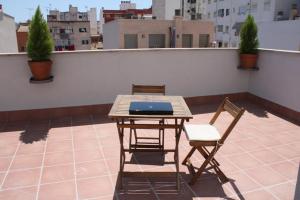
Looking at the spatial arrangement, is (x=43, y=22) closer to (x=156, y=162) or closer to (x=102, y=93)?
(x=102, y=93)

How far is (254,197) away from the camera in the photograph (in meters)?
3.07

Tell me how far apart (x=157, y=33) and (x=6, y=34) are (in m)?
19.7

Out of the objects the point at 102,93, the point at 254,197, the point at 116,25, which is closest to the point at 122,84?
the point at 102,93

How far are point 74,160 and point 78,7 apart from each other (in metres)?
66.6

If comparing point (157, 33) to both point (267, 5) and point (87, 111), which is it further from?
point (87, 111)

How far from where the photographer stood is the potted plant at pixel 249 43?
21.1 ft

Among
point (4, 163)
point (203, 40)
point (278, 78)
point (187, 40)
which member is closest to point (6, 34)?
point (4, 163)

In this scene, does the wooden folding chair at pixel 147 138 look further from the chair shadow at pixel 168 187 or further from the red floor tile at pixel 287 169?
the red floor tile at pixel 287 169

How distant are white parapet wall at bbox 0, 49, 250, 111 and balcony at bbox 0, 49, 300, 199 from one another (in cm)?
2

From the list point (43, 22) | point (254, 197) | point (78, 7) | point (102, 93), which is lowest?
point (254, 197)

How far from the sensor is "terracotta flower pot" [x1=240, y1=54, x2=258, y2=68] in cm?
641

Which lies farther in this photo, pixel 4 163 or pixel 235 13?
pixel 235 13

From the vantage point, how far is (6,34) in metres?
9.87

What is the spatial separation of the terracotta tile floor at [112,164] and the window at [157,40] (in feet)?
77.7
